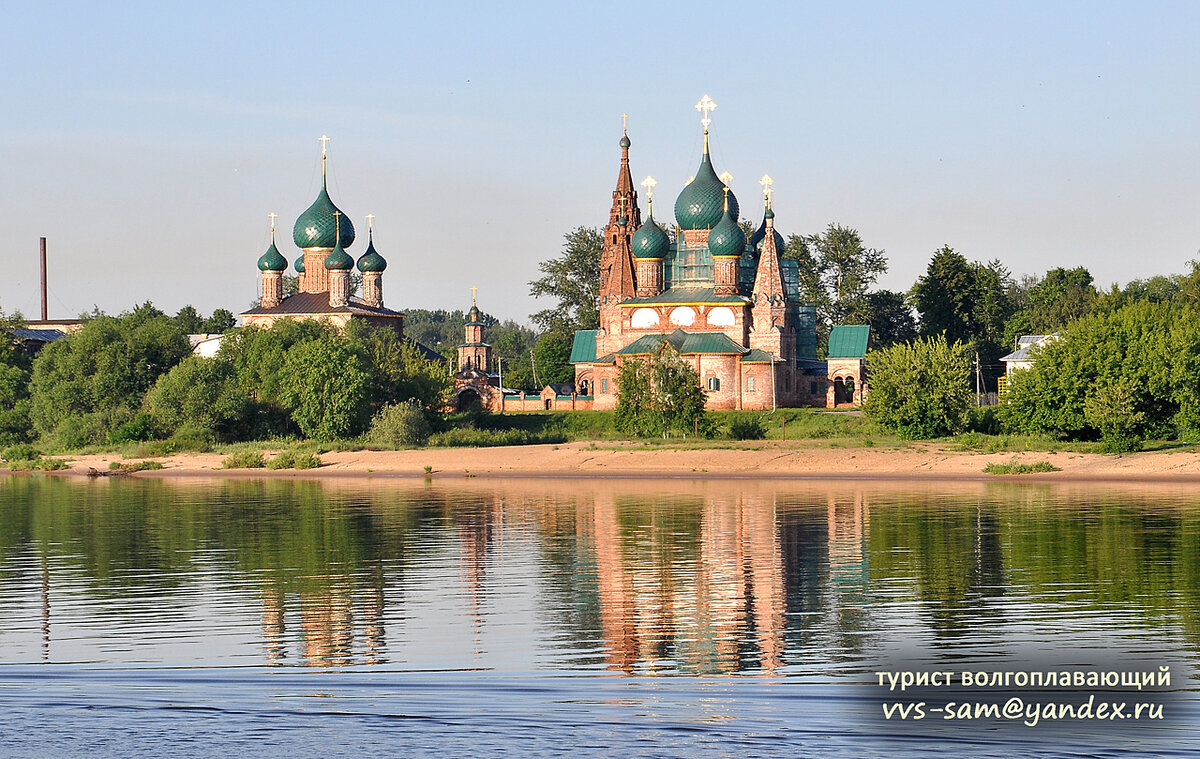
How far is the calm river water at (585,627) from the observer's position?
11.7 m

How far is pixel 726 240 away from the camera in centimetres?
6519

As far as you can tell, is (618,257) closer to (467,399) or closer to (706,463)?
(467,399)

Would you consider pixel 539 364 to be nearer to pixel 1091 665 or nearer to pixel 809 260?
pixel 809 260

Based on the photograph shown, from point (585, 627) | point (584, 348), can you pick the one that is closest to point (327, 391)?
point (584, 348)

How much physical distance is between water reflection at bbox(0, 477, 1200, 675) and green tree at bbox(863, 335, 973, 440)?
11670 mm

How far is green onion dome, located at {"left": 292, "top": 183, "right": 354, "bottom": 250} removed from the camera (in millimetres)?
70000

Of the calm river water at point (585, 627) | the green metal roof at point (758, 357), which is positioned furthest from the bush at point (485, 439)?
the calm river water at point (585, 627)

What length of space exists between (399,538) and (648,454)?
1949 centimetres

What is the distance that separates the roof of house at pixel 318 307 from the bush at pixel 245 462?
21.2 metres

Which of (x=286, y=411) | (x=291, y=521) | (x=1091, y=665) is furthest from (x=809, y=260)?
(x=1091, y=665)

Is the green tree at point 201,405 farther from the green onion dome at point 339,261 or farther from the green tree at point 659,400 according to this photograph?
the green onion dome at point 339,261

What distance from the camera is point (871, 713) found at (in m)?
12.1

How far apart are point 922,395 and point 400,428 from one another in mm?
16021

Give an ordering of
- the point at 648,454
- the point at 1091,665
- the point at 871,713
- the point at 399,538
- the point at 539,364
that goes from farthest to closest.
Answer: the point at 539,364 → the point at 648,454 → the point at 399,538 → the point at 1091,665 → the point at 871,713
